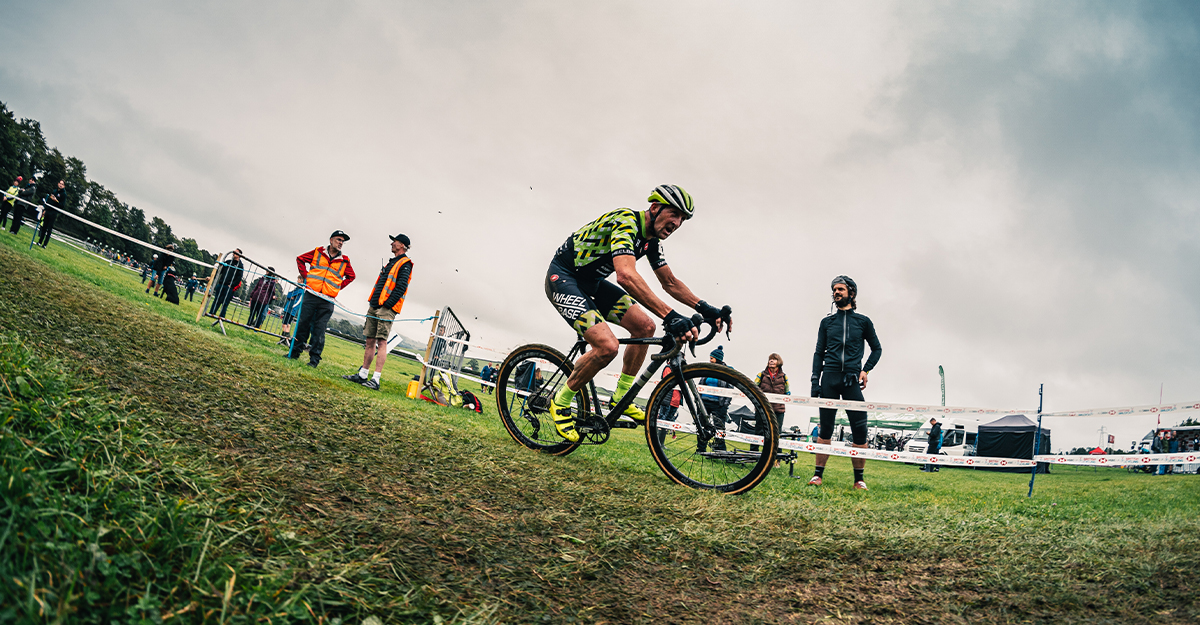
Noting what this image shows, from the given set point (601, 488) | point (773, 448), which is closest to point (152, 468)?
point (601, 488)

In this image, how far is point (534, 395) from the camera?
16.6 ft

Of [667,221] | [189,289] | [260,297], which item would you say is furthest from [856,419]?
[189,289]

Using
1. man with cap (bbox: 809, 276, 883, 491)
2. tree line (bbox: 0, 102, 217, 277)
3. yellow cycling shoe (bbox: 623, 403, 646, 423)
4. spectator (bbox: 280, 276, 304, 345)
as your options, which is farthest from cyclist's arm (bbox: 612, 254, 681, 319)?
tree line (bbox: 0, 102, 217, 277)

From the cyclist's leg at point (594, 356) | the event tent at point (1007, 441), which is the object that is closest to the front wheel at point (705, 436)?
the cyclist's leg at point (594, 356)

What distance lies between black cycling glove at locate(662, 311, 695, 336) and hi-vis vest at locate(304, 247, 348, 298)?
307 inches

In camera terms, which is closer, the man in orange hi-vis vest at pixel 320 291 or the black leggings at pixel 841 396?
the black leggings at pixel 841 396

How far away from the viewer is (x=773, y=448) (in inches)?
149

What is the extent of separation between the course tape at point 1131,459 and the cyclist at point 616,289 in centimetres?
Answer: 517

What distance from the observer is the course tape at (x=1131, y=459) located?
17.1 feet

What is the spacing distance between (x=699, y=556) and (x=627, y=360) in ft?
7.84

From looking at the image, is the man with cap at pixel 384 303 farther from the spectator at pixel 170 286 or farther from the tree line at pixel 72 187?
the tree line at pixel 72 187

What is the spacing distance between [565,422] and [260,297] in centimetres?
1285

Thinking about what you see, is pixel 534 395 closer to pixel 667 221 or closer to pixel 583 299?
pixel 583 299

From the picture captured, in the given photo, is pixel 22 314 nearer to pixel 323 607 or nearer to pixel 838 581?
pixel 323 607
